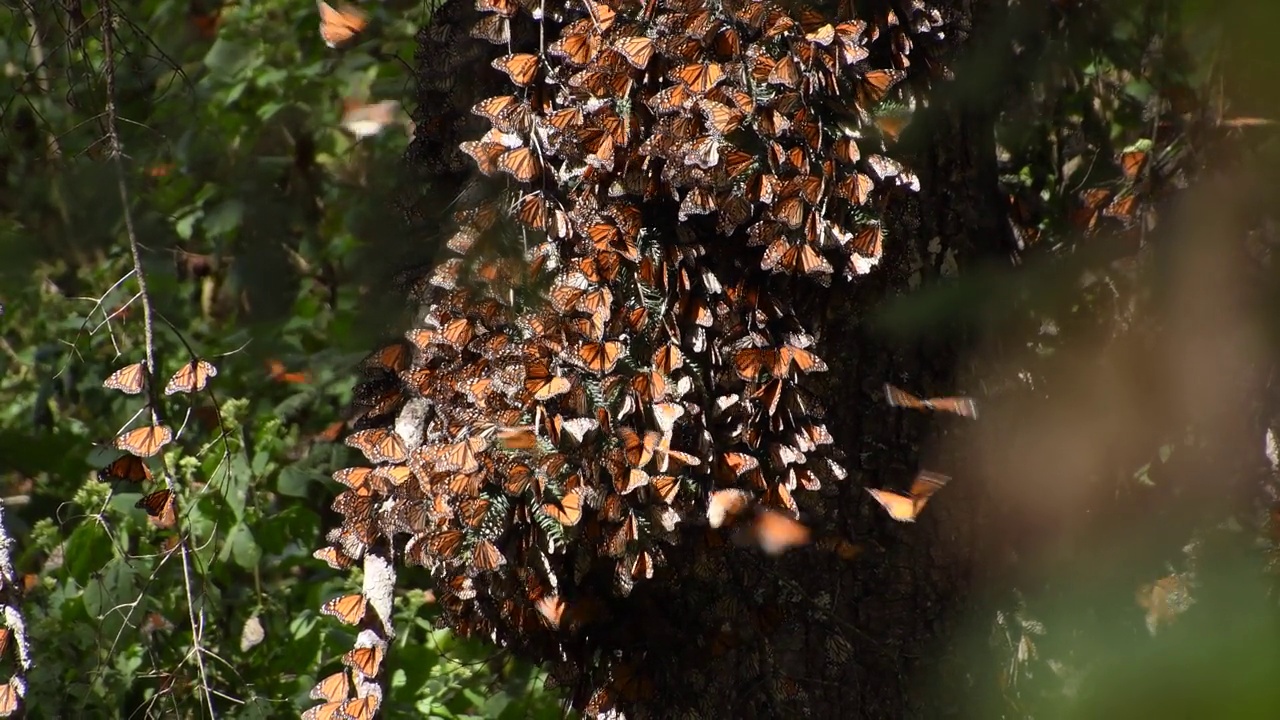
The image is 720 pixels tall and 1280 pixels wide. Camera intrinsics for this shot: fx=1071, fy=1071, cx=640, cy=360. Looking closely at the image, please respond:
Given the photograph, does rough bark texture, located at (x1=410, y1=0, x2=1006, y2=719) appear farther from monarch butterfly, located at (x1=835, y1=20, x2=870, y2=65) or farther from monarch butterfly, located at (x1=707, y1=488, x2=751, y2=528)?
monarch butterfly, located at (x1=835, y1=20, x2=870, y2=65)

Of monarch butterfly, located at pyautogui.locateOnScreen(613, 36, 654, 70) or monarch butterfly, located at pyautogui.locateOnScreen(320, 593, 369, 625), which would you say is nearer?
monarch butterfly, located at pyautogui.locateOnScreen(613, 36, 654, 70)

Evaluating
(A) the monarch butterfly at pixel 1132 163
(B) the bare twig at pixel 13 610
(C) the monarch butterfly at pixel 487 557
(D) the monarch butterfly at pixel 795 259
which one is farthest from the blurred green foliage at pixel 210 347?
(A) the monarch butterfly at pixel 1132 163

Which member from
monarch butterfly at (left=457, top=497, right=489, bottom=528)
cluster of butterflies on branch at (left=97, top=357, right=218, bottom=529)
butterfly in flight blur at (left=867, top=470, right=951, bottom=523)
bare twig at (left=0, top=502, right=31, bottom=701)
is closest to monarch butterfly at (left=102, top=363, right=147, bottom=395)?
cluster of butterflies on branch at (left=97, top=357, right=218, bottom=529)

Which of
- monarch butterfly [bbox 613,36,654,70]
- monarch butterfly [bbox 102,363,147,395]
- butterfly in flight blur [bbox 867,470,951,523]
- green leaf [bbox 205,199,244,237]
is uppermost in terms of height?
monarch butterfly [bbox 613,36,654,70]

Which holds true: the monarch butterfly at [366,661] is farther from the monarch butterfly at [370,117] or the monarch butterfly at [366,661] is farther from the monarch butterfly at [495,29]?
the monarch butterfly at [370,117]

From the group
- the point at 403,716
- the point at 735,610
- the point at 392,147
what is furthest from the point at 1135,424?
the point at 392,147
